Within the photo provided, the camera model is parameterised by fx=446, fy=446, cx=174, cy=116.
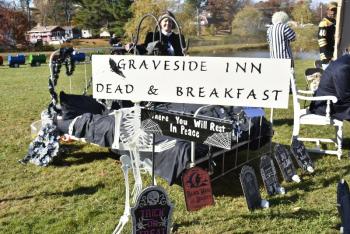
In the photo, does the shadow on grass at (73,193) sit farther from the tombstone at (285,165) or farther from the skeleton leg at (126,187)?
the tombstone at (285,165)

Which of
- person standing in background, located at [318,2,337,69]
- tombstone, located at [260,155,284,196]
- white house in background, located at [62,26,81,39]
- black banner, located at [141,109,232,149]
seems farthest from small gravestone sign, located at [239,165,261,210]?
white house in background, located at [62,26,81,39]

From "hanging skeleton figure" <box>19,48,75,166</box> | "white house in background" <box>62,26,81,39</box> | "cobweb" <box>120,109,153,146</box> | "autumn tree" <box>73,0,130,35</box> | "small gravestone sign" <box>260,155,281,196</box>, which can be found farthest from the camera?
"white house in background" <box>62,26,81,39</box>

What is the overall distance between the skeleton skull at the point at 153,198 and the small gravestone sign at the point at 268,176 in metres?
1.33

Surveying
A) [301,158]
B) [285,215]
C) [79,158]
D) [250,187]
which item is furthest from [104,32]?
[285,215]

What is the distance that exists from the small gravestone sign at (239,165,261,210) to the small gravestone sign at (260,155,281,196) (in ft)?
0.74

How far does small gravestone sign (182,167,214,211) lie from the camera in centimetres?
312

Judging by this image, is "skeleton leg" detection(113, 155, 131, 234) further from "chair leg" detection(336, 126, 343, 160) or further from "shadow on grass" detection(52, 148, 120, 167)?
"chair leg" detection(336, 126, 343, 160)

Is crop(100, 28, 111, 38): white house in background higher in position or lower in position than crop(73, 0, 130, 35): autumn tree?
lower

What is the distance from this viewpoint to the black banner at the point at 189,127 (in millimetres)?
2756

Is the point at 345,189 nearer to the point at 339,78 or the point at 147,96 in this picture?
the point at 147,96

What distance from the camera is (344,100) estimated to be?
4875 millimetres

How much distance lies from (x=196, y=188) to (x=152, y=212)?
0.44 m

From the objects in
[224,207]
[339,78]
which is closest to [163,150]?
[224,207]

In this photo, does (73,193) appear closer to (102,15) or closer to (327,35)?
(327,35)
